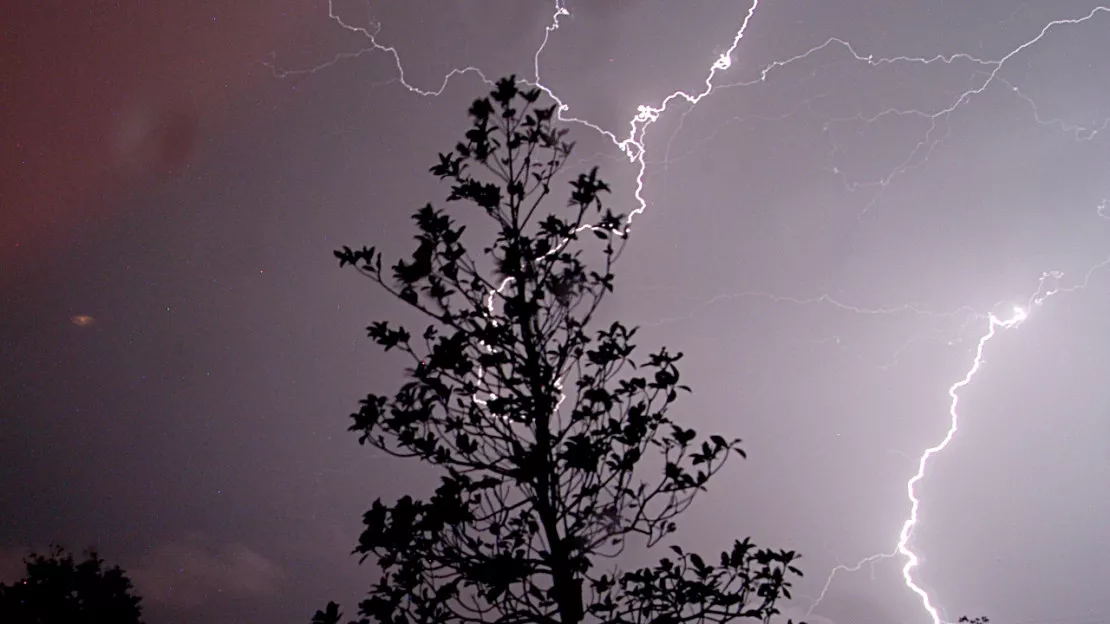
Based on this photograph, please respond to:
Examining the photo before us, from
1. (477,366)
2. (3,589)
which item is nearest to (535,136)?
(477,366)

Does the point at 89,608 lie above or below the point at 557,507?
above

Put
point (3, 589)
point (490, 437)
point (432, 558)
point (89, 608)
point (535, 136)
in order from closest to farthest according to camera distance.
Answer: point (432, 558) → point (490, 437) → point (535, 136) → point (3, 589) → point (89, 608)

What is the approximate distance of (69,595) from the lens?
14.9 m

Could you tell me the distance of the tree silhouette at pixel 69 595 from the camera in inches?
538

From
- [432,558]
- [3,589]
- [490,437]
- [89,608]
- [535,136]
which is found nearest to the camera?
[432,558]

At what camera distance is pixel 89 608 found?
1516 cm

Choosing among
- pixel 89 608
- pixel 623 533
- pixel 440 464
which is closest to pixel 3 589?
pixel 89 608

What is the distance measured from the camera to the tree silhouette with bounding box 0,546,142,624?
44.9 feet

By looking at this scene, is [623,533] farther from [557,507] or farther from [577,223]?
[577,223]

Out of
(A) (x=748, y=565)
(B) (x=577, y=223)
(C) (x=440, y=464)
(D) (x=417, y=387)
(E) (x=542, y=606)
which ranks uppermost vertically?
(B) (x=577, y=223)

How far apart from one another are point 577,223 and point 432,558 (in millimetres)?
2480

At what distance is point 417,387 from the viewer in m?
3.88

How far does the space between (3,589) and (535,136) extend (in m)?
18.1

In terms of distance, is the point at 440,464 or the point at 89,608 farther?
the point at 89,608
